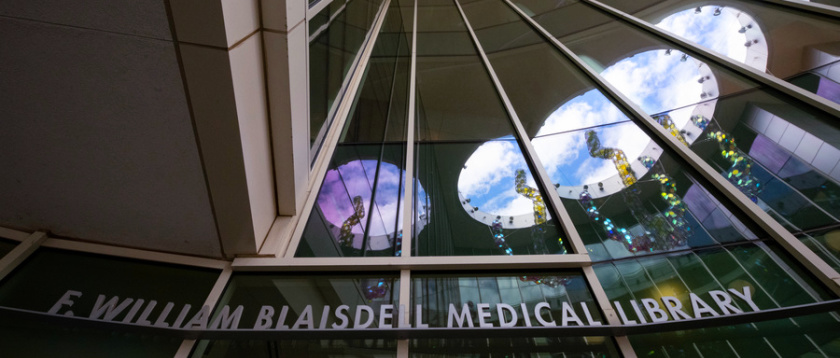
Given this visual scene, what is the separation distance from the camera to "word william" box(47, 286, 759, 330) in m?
2.60

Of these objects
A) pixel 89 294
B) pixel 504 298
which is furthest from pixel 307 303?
pixel 89 294

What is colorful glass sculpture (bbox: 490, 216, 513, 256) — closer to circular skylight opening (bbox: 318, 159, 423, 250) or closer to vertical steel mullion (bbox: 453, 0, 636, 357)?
vertical steel mullion (bbox: 453, 0, 636, 357)

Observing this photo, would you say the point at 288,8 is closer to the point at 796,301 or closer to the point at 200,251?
the point at 200,251

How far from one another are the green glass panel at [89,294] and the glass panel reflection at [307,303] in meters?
0.27

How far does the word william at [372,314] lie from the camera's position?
8.54 ft

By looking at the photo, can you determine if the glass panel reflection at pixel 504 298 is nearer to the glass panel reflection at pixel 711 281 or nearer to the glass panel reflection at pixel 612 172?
the glass panel reflection at pixel 711 281

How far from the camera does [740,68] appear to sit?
4.51 m

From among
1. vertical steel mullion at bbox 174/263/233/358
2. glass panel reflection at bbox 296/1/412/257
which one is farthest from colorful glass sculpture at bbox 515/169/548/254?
vertical steel mullion at bbox 174/263/233/358

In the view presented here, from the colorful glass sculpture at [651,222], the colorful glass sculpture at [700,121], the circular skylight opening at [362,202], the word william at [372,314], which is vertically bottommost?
the word william at [372,314]

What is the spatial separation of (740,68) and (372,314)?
4.81 m

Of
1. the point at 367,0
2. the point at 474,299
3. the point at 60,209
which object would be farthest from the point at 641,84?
A: the point at 60,209

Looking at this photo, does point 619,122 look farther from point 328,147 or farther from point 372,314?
point 372,314

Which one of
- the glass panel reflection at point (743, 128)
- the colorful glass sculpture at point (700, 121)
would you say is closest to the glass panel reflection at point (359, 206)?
the glass panel reflection at point (743, 128)

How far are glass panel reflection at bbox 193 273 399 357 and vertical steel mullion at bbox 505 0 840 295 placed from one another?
106 inches
